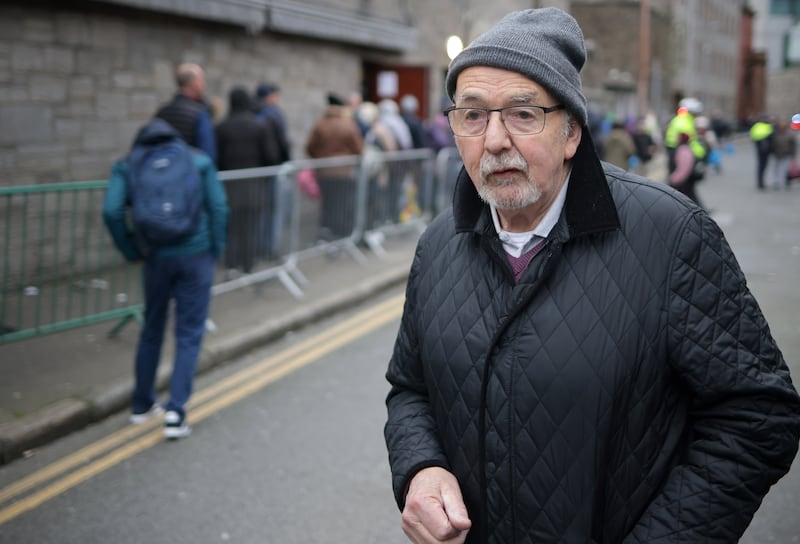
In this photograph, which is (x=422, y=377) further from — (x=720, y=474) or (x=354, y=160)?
(x=354, y=160)

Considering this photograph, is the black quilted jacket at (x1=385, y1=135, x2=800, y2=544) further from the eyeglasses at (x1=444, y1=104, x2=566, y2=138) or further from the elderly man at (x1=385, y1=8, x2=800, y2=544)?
the eyeglasses at (x1=444, y1=104, x2=566, y2=138)

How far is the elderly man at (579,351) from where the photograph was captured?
6.23 ft

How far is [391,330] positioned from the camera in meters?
8.56

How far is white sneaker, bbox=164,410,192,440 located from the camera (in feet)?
18.9

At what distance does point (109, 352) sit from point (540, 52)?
6067mm

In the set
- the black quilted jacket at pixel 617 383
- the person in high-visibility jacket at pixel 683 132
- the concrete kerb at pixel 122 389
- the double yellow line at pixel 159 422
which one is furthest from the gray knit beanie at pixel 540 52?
the person in high-visibility jacket at pixel 683 132

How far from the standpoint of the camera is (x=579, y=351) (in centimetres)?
194

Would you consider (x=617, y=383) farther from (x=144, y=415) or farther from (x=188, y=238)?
(x=144, y=415)

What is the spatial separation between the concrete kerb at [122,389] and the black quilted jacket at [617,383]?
422 cm

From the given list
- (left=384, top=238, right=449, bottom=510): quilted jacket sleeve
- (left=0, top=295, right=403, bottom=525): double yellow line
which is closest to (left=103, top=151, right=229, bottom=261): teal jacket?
(left=0, top=295, right=403, bottom=525): double yellow line

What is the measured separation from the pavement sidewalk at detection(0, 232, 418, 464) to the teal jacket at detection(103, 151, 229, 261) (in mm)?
1058

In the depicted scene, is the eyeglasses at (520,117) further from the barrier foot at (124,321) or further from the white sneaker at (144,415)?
the barrier foot at (124,321)

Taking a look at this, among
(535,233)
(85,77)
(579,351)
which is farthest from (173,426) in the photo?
(85,77)

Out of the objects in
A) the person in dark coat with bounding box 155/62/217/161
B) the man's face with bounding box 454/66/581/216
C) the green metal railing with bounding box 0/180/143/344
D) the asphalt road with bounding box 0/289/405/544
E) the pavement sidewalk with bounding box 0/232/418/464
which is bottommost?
the asphalt road with bounding box 0/289/405/544
